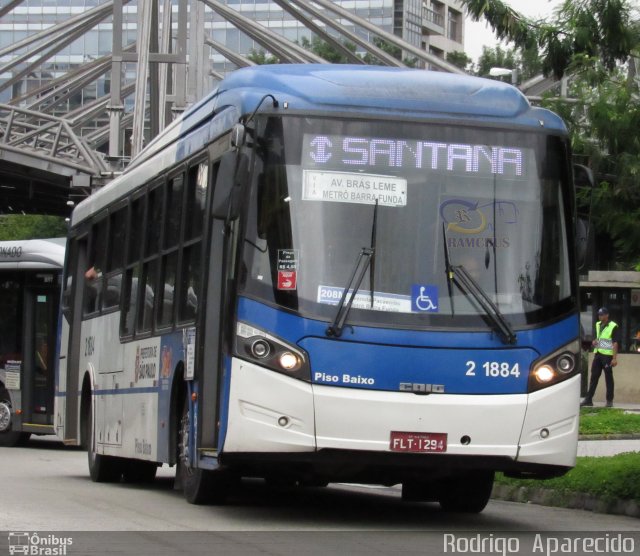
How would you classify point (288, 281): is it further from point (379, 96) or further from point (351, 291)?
point (379, 96)

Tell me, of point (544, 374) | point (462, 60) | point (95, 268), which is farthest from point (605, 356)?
point (462, 60)

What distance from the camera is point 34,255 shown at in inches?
917

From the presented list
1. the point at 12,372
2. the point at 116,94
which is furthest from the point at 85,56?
the point at 12,372

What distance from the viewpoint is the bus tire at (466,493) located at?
12219 mm

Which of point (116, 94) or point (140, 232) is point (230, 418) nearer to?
point (140, 232)

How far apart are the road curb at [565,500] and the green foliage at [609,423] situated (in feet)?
21.0

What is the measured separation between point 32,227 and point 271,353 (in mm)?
83021

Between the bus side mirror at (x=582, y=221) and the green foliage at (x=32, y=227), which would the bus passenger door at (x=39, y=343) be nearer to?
the bus side mirror at (x=582, y=221)

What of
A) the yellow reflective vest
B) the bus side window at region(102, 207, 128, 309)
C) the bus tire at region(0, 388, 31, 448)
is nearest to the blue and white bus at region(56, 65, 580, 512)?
the bus side window at region(102, 207, 128, 309)

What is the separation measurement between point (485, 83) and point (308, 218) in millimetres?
1729

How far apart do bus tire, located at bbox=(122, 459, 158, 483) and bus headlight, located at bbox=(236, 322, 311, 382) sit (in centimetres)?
572

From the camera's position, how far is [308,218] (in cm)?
1066

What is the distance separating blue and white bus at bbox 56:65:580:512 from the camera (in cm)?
1041

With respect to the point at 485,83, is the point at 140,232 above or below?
below
